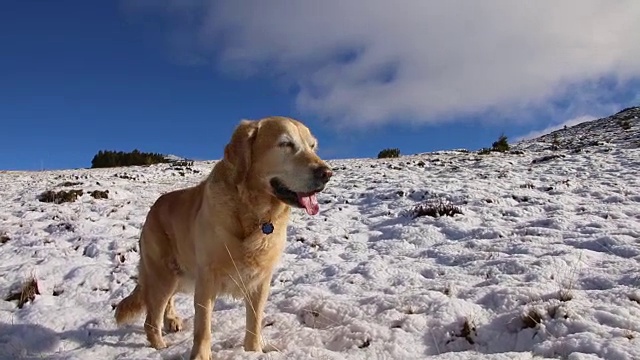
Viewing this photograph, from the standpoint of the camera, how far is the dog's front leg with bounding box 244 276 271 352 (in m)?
4.12

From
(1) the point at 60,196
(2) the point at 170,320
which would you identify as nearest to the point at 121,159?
(1) the point at 60,196

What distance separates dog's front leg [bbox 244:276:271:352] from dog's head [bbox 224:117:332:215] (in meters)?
0.84

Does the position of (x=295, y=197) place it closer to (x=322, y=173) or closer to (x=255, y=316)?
(x=322, y=173)

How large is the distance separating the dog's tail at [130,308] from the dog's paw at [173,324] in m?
0.36

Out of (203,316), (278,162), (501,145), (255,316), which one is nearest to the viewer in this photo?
(203,316)

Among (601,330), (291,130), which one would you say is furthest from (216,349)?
(601,330)

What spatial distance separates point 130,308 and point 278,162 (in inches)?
86.0

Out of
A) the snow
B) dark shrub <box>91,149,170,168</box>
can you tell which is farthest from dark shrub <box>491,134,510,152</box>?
dark shrub <box>91,149,170,168</box>

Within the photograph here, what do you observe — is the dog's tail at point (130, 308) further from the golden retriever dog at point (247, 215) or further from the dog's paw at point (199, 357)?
the dog's paw at point (199, 357)

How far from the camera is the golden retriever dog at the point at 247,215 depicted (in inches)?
153

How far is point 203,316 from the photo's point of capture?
151 inches

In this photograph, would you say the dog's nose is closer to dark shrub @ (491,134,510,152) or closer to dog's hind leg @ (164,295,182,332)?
dog's hind leg @ (164,295,182,332)

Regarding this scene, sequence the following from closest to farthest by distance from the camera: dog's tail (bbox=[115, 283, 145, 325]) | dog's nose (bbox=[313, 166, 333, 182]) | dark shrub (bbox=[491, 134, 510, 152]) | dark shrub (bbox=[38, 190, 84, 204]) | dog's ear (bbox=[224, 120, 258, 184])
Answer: dog's nose (bbox=[313, 166, 333, 182]) < dog's ear (bbox=[224, 120, 258, 184]) < dog's tail (bbox=[115, 283, 145, 325]) < dark shrub (bbox=[38, 190, 84, 204]) < dark shrub (bbox=[491, 134, 510, 152])

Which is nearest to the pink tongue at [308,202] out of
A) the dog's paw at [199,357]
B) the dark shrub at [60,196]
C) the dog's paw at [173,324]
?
the dog's paw at [199,357]
